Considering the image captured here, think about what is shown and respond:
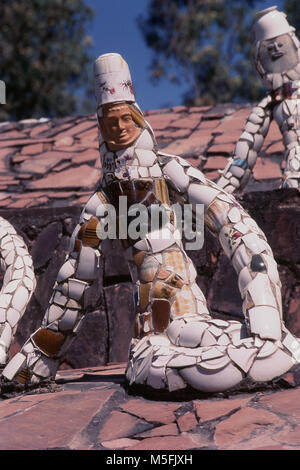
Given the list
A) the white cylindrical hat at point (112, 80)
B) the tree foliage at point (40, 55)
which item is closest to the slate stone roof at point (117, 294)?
the white cylindrical hat at point (112, 80)

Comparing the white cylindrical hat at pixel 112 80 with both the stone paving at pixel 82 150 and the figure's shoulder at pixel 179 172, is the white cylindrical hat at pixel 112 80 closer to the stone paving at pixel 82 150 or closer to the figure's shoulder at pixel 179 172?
the figure's shoulder at pixel 179 172

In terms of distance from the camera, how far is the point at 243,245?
10.1 feet

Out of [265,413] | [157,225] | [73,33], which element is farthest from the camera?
[73,33]

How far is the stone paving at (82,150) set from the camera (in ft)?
19.4

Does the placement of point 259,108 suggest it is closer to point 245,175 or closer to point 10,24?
point 245,175

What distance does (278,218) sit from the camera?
4234 millimetres

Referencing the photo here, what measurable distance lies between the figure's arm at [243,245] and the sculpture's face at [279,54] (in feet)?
5.11

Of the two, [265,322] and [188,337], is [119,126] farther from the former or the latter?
[265,322]

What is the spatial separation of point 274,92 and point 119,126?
174 cm

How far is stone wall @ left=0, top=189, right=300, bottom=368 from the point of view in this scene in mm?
4207

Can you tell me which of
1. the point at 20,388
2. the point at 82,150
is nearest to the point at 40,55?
the point at 82,150

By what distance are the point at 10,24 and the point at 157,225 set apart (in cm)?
1464
